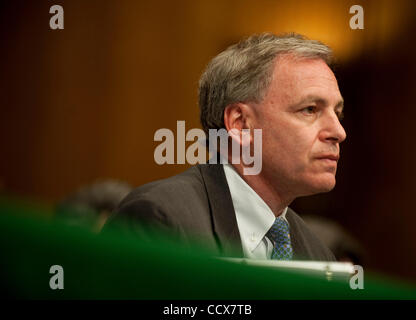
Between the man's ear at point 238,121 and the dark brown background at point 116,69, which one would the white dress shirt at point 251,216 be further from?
the dark brown background at point 116,69

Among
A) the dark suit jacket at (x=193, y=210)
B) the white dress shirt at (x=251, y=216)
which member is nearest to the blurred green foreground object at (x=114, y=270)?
the dark suit jacket at (x=193, y=210)

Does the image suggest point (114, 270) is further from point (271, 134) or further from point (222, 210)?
point (271, 134)

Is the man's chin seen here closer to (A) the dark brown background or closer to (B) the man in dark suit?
(B) the man in dark suit

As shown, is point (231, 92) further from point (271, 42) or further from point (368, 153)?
point (368, 153)

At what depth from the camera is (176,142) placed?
1321 millimetres

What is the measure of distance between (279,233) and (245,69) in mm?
398

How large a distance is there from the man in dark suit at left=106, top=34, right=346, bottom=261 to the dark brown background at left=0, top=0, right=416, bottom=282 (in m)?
0.08

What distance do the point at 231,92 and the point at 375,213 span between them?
0.72 meters

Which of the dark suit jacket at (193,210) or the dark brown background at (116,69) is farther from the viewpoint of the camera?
the dark brown background at (116,69)

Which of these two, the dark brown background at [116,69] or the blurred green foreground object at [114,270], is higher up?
the dark brown background at [116,69]

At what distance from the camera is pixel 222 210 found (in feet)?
4.10

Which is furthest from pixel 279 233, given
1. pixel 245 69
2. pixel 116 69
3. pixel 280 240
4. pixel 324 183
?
pixel 116 69

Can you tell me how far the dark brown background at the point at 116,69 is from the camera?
1302 millimetres
